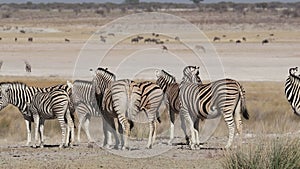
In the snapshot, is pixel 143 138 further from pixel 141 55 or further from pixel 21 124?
pixel 141 55

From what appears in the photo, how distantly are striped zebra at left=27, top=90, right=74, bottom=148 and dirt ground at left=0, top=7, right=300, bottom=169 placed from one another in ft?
1.70

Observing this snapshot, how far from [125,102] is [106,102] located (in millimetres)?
489

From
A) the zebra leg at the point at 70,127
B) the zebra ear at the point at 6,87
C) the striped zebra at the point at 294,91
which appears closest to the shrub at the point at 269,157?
the zebra leg at the point at 70,127

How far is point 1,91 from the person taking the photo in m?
18.5

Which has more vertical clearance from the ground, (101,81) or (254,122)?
(101,81)

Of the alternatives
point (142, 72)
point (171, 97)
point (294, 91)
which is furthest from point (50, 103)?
point (142, 72)

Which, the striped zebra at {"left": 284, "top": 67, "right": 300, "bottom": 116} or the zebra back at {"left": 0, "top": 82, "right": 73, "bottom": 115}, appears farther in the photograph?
the striped zebra at {"left": 284, "top": 67, "right": 300, "bottom": 116}

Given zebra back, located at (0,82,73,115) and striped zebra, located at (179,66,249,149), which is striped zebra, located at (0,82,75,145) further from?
striped zebra, located at (179,66,249,149)

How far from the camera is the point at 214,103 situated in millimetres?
16969

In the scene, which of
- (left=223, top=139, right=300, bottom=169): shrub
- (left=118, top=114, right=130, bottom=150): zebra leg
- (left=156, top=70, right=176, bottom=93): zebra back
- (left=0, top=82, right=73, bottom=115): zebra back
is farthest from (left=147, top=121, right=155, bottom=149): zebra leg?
(left=223, top=139, right=300, bottom=169): shrub

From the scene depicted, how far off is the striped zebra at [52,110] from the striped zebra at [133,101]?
1.31 meters

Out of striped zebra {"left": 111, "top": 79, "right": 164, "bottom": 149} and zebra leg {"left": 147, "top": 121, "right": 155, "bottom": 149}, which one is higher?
striped zebra {"left": 111, "top": 79, "right": 164, "bottom": 149}

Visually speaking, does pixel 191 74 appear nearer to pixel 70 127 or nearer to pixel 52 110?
pixel 70 127

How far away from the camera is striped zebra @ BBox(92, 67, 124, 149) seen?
17.1m
